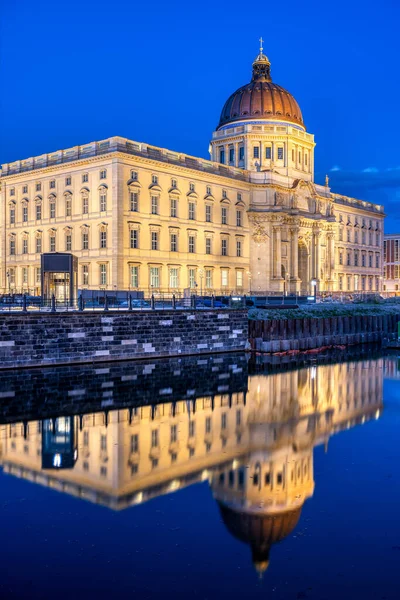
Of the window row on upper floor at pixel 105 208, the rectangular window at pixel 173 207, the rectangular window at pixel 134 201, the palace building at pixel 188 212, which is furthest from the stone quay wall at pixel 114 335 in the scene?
the rectangular window at pixel 173 207

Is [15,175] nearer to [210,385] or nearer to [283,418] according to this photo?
[210,385]

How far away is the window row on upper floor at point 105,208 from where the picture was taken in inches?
2800

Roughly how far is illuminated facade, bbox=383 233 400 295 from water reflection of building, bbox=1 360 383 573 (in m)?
122

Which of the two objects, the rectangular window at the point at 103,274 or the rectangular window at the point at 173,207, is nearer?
the rectangular window at the point at 103,274

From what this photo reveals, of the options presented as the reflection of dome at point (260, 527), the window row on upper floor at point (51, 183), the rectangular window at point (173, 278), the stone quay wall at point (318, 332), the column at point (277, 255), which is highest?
the window row on upper floor at point (51, 183)

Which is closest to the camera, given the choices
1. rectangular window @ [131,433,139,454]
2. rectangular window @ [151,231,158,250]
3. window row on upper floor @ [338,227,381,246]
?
rectangular window @ [131,433,139,454]

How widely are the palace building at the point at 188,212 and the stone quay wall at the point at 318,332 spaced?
19878mm

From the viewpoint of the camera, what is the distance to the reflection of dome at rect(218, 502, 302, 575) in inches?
543

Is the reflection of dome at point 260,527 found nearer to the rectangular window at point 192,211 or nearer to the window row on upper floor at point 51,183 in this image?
the window row on upper floor at point 51,183

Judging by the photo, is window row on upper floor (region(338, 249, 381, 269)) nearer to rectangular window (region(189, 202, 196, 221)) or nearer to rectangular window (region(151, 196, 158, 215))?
rectangular window (region(189, 202, 196, 221))

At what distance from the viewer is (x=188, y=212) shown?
78.6 meters

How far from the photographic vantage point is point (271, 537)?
1448 cm

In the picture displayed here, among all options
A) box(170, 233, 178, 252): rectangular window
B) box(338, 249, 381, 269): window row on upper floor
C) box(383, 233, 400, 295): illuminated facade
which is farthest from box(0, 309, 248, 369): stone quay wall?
box(383, 233, 400, 295): illuminated facade

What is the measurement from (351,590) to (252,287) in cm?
7763
